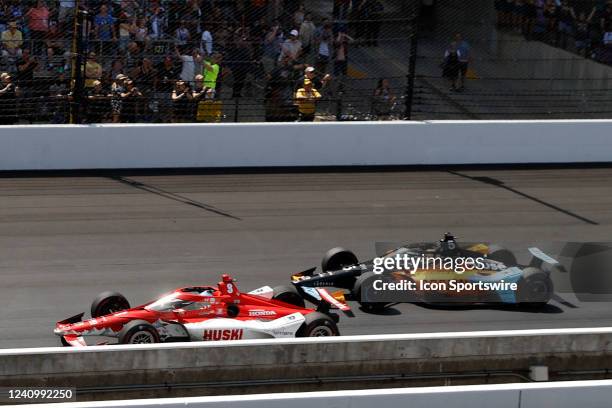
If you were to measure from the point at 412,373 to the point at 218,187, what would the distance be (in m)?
5.95

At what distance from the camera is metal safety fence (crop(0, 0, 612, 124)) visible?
15.3 m

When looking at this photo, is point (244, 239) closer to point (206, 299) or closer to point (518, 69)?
point (206, 299)

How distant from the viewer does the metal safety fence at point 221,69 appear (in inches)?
603

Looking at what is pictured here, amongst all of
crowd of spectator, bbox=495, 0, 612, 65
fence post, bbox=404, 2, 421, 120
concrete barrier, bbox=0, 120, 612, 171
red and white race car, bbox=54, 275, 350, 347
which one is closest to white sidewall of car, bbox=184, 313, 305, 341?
red and white race car, bbox=54, 275, 350, 347

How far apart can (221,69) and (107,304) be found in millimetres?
6270

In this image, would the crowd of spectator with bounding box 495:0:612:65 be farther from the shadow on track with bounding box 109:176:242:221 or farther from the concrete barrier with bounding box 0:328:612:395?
the concrete barrier with bounding box 0:328:612:395

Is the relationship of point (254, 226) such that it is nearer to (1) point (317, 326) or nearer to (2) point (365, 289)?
(2) point (365, 289)

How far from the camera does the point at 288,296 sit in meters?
10.5

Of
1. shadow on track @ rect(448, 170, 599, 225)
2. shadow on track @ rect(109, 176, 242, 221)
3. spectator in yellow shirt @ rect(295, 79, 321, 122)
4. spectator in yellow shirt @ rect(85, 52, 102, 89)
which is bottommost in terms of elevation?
shadow on track @ rect(109, 176, 242, 221)

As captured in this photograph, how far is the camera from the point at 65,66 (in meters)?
15.5

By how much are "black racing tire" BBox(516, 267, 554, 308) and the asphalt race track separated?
0.16 metres

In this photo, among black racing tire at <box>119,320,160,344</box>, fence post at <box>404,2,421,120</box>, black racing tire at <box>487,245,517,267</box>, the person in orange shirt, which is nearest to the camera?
black racing tire at <box>119,320,160,344</box>

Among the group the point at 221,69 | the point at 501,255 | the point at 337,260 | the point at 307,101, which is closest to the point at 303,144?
the point at 307,101

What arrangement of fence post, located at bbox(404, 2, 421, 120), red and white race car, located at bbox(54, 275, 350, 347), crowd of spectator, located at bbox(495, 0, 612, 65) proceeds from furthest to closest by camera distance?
1. crowd of spectator, located at bbox(495, 0, 612, 65)
2. fence post, located at bbox(404, 2, 421, 120)
3. red and white race car, located at bbox(54, 275, 350, 347)
